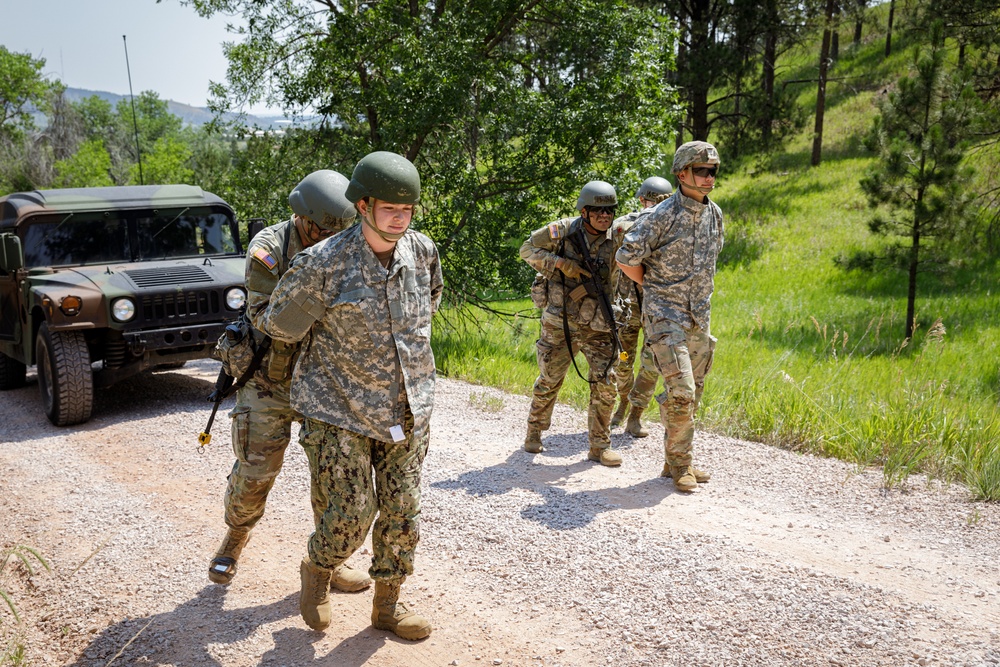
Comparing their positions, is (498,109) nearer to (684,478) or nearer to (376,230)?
(684,478)

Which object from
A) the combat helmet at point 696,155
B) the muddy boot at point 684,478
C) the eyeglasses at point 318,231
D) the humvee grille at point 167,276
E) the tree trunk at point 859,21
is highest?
the tree trunk at point 859,21

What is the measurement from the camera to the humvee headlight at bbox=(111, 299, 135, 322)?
24.0ft

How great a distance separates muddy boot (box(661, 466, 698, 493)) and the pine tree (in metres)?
8.92

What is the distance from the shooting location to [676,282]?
218 inches

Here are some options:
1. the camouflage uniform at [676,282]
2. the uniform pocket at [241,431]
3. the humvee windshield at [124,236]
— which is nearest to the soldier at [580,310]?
the camouflage uniform at [676,282]

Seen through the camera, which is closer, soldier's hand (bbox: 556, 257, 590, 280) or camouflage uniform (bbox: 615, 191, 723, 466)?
camouflage uniform (bbox: 615, 191, 723, 466)

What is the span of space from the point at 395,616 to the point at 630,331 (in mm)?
3911

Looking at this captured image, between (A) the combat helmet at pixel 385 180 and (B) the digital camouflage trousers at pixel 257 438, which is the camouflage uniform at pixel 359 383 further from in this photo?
(B) the digital camouflage trousers at pixel 257 438

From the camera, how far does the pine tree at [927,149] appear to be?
39.3 ft

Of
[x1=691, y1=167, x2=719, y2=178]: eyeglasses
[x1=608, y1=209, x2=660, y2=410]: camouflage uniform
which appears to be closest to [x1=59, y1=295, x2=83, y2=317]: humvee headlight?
[x1=608, y1=209, x2=660, y2=410]: camouflage uniform

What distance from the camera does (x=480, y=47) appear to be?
1058 centimetres

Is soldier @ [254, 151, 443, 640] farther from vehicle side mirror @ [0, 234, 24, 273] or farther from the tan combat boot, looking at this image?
vehicle side mirror @ [0, 234, 24, 273]

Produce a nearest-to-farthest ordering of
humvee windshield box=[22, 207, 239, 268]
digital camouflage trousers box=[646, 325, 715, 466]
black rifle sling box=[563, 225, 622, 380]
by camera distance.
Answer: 1. digital camouflage trousers box=[646, 325, 715, 466]
2. black rifle sling box=[563, 225, 622, 380]
3. humvee windshield box=[22, 207, 239, 268]

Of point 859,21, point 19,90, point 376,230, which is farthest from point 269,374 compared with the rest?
point 19,90
